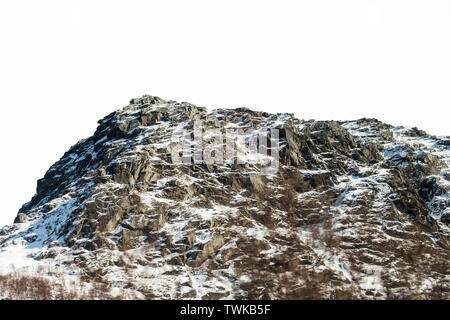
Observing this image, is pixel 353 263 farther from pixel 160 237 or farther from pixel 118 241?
pixel 118 241

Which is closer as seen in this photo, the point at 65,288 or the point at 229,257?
the point at 65,288

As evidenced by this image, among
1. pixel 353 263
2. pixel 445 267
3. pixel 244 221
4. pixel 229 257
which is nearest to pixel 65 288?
pixel 229 257

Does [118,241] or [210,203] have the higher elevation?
[210,203]

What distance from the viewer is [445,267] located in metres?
170

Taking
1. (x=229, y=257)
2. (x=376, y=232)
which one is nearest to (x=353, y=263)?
(x=376, y=232)

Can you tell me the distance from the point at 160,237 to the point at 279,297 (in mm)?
41417

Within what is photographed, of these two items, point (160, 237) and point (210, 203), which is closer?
point (160, 237)
